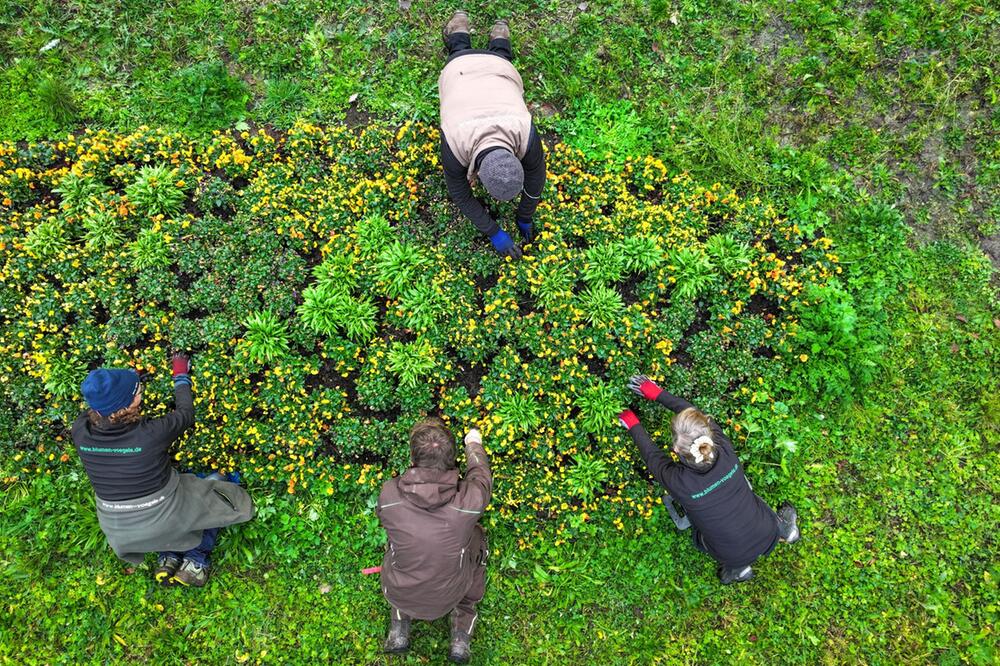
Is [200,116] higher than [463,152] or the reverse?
the reverse

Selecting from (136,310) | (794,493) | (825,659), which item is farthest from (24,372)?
(825,659)

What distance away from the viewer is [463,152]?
539cm

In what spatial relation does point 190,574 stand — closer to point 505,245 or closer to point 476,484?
point 476,484

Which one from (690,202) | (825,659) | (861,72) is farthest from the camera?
(861,72)

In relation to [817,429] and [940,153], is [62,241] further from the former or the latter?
[940,153]

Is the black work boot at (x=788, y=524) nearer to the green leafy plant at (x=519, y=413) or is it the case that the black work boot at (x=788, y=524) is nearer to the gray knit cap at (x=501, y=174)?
the green leafy plant at (x=519, y=413)

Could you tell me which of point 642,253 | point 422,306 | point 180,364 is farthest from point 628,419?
point 180,364

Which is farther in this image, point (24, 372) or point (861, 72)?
point (861, 72)

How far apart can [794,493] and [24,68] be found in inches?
433

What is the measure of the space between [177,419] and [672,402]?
198 inches

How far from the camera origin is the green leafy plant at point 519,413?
600cm

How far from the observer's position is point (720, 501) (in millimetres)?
5254

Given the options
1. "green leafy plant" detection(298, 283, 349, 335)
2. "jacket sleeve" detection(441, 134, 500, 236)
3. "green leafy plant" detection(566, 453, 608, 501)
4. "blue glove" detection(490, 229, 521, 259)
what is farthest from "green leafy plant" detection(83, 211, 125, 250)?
"green leafy plant" detection(566, 453, 608, 501)

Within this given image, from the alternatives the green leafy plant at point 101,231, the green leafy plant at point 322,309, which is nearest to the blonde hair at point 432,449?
the green leafy plant at point 322,309
